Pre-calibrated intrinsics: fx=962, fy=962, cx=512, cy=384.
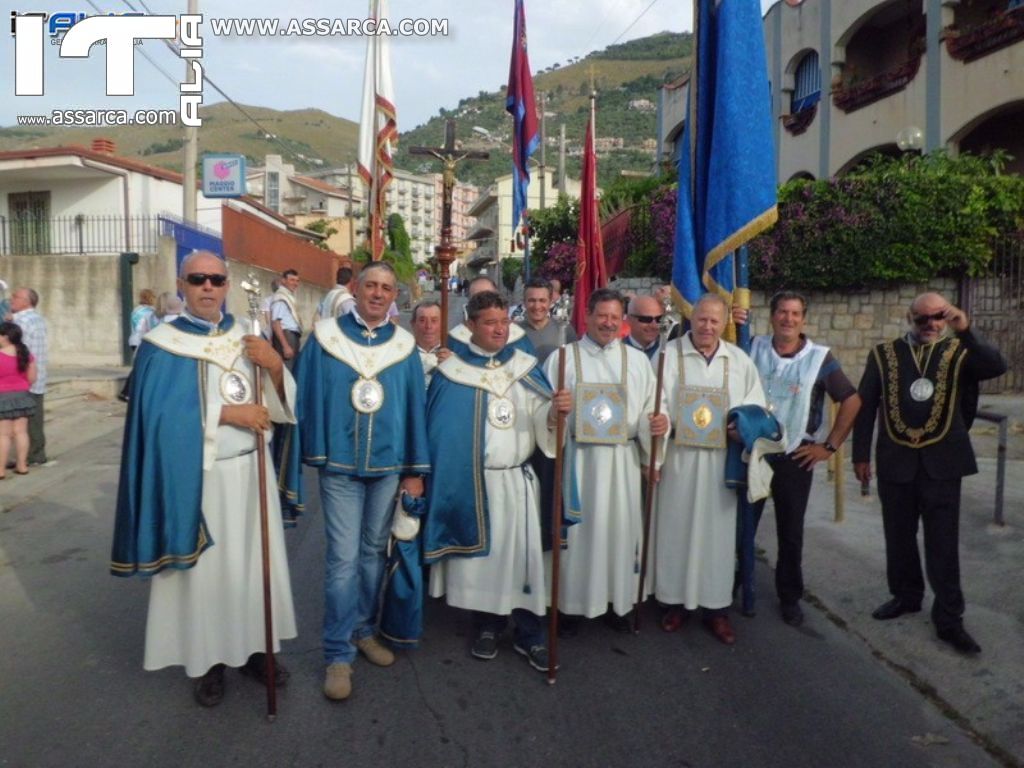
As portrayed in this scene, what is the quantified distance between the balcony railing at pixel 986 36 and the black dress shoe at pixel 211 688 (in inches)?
677

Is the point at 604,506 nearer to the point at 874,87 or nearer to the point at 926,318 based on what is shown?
the point at 926,318

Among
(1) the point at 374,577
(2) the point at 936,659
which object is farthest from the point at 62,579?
(2) the point at 936,659

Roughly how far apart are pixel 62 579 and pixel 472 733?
3.67 meters

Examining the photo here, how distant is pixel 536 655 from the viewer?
15.8 feet

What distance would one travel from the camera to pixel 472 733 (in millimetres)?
4070

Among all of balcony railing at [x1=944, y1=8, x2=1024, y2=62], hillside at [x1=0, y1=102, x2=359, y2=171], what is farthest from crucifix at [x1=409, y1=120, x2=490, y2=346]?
hillside at [x1=0, y1=102, x2=359, y2=171]

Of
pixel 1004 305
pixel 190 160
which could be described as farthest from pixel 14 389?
pixel 1004 305

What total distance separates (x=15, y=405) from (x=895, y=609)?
8125mm

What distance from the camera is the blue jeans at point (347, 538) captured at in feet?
14.7

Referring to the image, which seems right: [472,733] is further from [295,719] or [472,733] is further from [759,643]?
[759,643]

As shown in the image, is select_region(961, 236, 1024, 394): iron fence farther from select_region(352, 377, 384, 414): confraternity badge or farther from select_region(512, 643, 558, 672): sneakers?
select_region(352, 377, 384, 414): confraternity badge

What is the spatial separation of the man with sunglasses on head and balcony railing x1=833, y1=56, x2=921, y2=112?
18.5 meters

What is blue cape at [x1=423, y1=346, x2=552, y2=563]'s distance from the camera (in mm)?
4750

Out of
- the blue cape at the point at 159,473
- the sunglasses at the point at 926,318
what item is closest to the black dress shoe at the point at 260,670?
the blue cape at the point at 159,473
